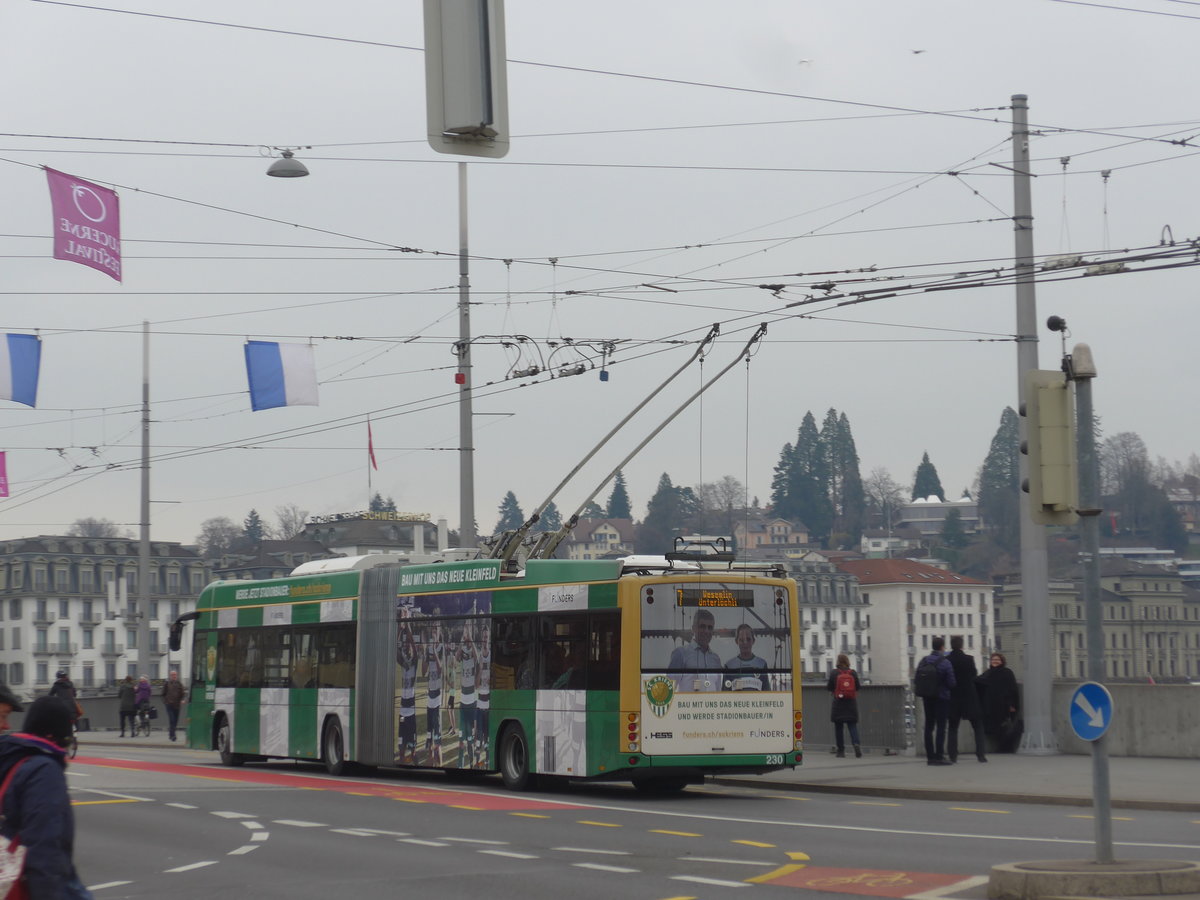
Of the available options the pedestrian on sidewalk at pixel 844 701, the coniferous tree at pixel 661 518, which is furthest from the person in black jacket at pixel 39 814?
the coniferous tree at pixel 661 518

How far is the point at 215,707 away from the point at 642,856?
17733 mm

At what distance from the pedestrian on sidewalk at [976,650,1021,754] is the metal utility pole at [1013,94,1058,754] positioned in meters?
0.53

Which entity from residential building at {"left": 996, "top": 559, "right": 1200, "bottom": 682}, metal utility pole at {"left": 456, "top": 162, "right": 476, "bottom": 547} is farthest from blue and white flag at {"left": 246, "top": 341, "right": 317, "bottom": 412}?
residential building at {"left": 996, "top": 559, "right": 1200, "bottom": 682}

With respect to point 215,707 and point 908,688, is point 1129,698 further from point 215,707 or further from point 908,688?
point 215,707

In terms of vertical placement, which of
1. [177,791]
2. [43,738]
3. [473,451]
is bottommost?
[177,791]

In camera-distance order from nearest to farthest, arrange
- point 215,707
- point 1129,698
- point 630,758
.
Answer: point 630,758
point 1129,698
point 215,707

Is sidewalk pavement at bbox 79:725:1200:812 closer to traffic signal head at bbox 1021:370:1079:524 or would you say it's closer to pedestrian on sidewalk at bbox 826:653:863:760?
pedestrian on sidewalk at bbox 826:653:863:760

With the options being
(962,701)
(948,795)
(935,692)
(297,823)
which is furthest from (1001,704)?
(297,823)

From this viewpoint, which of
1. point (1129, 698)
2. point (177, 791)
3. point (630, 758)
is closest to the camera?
point (630, 758)

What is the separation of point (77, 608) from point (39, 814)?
12220cm

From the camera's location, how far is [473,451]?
105 feet

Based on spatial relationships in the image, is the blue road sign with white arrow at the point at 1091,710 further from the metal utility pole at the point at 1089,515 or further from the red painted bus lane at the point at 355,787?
the red painted bus lane at the point at 355,787

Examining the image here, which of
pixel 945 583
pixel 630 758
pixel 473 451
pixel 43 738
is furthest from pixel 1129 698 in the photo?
pixel 945 583

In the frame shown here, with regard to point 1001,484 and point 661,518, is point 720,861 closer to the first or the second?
point 661,518
